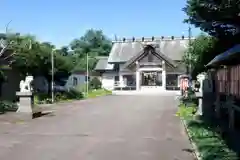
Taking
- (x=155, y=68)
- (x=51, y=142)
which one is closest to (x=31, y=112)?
(x=51, y=142)

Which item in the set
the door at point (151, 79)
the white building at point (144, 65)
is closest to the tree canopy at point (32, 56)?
the white building at point (144, 65)

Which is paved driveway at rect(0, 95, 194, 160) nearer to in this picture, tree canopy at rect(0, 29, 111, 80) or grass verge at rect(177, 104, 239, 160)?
grass verge at rect(177, 104, 239, 160)

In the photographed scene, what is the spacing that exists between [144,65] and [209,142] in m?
49.0

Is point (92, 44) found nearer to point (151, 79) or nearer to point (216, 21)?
point (151, 79)

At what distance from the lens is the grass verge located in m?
9.58

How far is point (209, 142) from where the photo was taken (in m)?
11.6

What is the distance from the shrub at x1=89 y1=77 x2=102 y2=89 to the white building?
1.71 metres

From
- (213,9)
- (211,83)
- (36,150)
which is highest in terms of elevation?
(213,9)

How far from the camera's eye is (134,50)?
66.9m

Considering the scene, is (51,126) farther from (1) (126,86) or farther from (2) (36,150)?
(1) (126,86)

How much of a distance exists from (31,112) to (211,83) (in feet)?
31.6

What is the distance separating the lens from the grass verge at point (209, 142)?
9.58 metres

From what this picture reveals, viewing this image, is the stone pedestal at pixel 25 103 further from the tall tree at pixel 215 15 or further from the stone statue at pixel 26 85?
the tall tree at pixel 215 15

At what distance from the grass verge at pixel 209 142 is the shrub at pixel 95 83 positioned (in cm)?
4386
